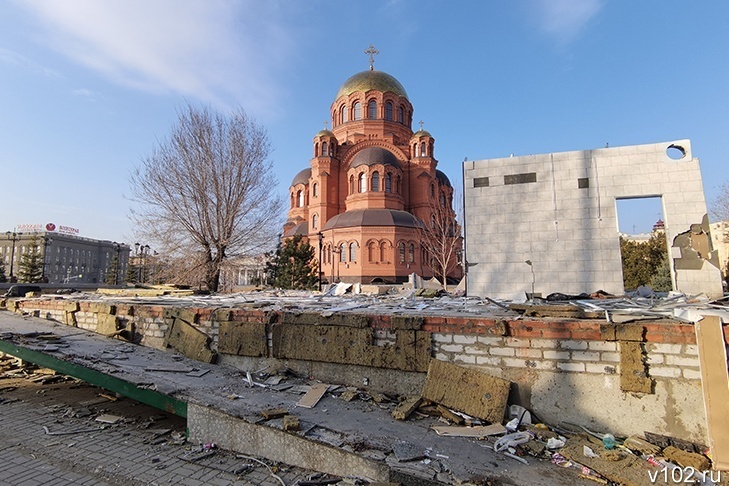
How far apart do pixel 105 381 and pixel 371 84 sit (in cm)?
3384

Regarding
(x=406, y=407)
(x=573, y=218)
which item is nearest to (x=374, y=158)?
(x=573, y=218)

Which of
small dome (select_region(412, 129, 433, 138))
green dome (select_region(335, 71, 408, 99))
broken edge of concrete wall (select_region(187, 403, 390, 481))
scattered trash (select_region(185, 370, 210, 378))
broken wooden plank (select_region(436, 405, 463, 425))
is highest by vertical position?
green dome (select_region(335, 71, 408, 99))

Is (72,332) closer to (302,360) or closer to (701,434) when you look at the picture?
(302,360)

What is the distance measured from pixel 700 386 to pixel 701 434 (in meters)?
0.42

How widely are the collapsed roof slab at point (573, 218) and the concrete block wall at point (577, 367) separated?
5684 mm

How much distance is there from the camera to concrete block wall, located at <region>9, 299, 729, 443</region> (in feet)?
11.3

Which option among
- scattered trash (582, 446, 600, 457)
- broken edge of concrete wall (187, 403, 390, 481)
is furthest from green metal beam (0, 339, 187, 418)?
scattered trash (582, 446, 600, 457)

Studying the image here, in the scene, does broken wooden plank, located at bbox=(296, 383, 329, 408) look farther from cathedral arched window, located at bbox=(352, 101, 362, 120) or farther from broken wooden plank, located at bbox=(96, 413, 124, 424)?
cathedral arched window, located at bbox=(352, 101, 362, 120)

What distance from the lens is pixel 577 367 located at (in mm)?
3803

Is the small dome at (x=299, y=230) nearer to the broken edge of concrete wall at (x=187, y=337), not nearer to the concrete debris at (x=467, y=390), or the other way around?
the broken edge of concrete wall at (x=187, y=337)

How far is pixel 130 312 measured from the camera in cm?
678

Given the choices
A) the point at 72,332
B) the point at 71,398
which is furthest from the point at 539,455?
the point at 72,332

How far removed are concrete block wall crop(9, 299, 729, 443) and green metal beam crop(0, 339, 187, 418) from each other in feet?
6.58

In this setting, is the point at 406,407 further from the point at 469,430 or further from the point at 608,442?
the point at 608,442
